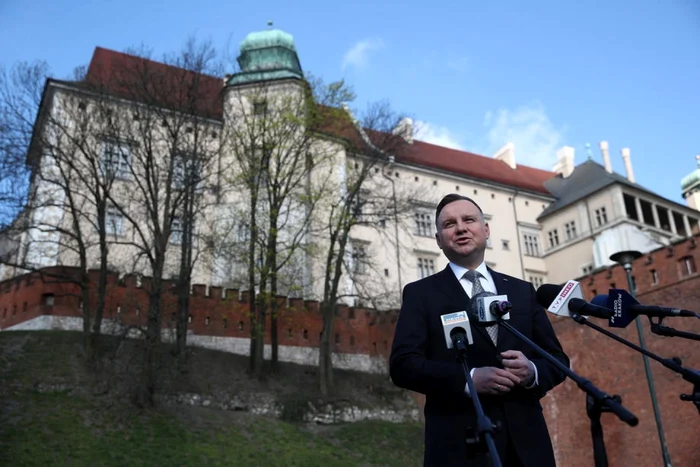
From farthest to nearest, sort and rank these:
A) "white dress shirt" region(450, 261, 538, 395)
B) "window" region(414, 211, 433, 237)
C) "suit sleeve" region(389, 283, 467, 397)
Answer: "window" region(414, 211, 433, 237)
"white dress shirt" region(450, 261, 538, 395)
"suit sleeve" region(389, 283, 467, 397)

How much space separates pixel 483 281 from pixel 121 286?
26.9m

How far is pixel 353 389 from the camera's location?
28.2 metres

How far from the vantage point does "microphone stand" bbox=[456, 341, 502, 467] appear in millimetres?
2889

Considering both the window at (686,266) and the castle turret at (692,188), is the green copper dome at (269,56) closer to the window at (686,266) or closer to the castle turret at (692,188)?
the window at (686,266)

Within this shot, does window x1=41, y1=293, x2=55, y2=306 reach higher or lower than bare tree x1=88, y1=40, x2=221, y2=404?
lower

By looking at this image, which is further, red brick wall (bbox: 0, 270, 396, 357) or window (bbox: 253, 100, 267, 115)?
window (bbox: 253, 100, 267, 115)

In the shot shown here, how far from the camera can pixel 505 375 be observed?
3.49 metres

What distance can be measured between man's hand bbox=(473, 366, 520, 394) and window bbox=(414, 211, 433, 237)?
40978 mm

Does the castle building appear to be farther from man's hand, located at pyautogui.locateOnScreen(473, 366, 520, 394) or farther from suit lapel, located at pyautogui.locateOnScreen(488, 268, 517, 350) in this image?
man's hand, located at pyautogui.locateOnScreen(473, 366, 520, 394)

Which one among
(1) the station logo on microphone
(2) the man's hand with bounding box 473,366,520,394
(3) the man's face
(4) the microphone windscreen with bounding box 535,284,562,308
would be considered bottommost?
(2) the man's hand with bounding box 473,366,520,394

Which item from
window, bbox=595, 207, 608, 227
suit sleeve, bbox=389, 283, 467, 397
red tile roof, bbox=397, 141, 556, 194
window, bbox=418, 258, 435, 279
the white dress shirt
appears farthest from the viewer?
red tile roof, bbox=397, 141, 556, 194

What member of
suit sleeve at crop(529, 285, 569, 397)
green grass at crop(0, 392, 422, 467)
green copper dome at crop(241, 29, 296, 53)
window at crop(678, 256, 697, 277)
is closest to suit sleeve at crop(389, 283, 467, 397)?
suit sleeve at crop(529, 285, 569, 397)

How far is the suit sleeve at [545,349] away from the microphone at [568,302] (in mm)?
105

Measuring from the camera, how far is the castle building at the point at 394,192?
28203mm
